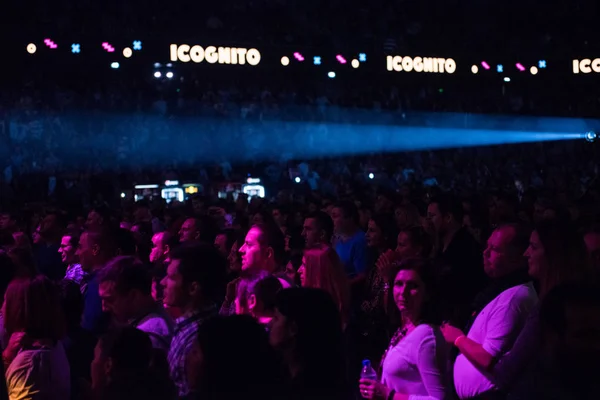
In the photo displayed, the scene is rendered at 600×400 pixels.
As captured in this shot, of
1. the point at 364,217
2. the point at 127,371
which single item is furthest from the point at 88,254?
the point at 364,217

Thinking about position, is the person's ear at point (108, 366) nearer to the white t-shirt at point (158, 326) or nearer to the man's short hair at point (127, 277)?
the white t-shirt at point (158, 326)

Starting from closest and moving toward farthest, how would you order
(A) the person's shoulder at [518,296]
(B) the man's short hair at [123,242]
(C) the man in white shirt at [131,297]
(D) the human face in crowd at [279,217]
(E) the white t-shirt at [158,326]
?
(E) the white t-shirt at [158,326], (C) the man in white shirt at [131,297], (A) the person's shoulder at [518,296], (B) the man's short hair at [123,242], (D) the human face in crowd at [279,217]

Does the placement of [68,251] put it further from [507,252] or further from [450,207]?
[507,252]

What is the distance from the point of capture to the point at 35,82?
24.5 metres

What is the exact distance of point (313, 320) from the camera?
10.7ft

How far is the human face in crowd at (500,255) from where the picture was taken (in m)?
4.93

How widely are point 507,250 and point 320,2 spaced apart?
22095mm

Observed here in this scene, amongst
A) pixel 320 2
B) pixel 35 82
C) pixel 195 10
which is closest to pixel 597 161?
pixel 320 2

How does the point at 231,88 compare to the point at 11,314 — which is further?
the point at 231,88

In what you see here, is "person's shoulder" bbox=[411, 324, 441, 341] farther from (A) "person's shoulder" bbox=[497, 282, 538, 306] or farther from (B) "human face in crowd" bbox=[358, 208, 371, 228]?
(B) "human face in crowd" bbox=[358, 208, 371, 228]

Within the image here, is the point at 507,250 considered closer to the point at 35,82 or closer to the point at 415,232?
the point at 415,232

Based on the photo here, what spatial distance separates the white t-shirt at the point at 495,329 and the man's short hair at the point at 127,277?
1.66 metres

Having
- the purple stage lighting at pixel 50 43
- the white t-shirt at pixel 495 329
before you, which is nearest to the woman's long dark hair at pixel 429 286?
the white t-shirt at pixel 495 329

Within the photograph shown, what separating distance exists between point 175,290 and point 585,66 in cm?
1854
